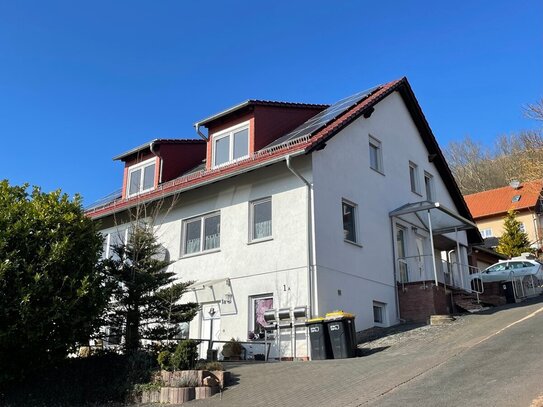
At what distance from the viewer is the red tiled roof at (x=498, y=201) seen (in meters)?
50.5

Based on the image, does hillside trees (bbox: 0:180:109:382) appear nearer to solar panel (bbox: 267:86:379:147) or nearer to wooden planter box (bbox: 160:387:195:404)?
wooden planter box (bbox: 160:387:195:404)

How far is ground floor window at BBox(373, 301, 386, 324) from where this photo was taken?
17391mm

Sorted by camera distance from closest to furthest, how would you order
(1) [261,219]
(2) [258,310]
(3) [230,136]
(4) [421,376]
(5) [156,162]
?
(4) [421,376]
(2) [258,310]
(1) [261,219]
(3) [230,136]
(5) [156,162]

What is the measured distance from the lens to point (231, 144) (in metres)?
18.8

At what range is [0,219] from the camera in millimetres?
10875

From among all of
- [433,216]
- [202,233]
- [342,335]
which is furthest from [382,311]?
[202,233]

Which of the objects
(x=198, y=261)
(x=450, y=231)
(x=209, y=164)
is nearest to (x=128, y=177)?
(x=209, y=164)

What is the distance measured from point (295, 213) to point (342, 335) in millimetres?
4235

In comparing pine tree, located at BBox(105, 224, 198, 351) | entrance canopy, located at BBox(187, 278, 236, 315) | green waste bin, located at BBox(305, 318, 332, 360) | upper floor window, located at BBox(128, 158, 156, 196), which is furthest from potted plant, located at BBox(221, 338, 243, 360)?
upper floor window, located at BBox(128, 158, 156, 196)

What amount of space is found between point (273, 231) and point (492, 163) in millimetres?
45594

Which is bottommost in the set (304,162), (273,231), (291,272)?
(291,272)

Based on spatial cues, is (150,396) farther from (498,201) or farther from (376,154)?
(498,201)

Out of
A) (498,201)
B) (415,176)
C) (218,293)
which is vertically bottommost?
(218,293)

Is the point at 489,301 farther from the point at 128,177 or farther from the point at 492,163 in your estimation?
the point at 492,163
